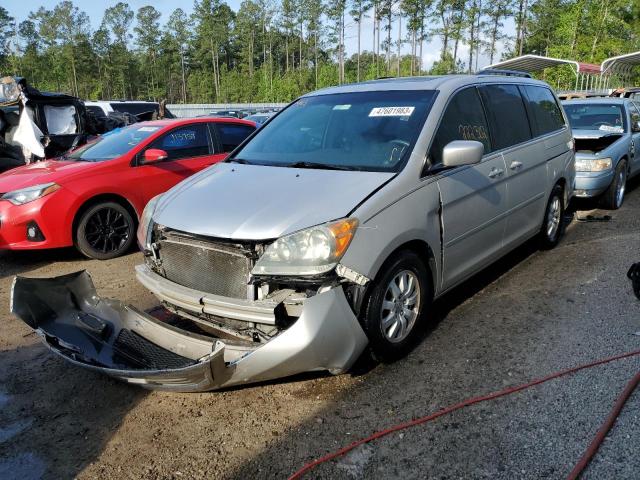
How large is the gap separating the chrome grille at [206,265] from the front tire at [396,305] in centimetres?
75

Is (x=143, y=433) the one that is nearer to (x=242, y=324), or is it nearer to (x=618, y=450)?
(x=242, y=324)

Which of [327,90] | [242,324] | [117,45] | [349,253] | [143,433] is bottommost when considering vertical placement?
[143,433]

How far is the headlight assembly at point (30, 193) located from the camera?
5652 mm

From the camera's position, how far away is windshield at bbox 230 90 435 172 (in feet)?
12.1

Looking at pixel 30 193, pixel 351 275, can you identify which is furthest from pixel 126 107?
pixel 351 275

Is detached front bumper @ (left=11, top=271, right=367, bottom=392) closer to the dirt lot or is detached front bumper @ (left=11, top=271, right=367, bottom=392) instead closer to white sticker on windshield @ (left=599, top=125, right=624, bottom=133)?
the dirt lot

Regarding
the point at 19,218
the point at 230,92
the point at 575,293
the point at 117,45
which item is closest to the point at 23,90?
the point at 19,218

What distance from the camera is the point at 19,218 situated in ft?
18.4

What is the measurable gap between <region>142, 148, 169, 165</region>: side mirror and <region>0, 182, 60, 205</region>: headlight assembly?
1.06 meters

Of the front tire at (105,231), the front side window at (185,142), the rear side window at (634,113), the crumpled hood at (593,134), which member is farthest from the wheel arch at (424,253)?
the rear side window at (634,113)

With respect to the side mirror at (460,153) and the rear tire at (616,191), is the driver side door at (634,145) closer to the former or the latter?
the rear tire at (616,191)

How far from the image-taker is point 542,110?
548cm

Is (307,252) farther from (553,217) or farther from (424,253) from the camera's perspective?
(553,217)

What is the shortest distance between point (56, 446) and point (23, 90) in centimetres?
837
